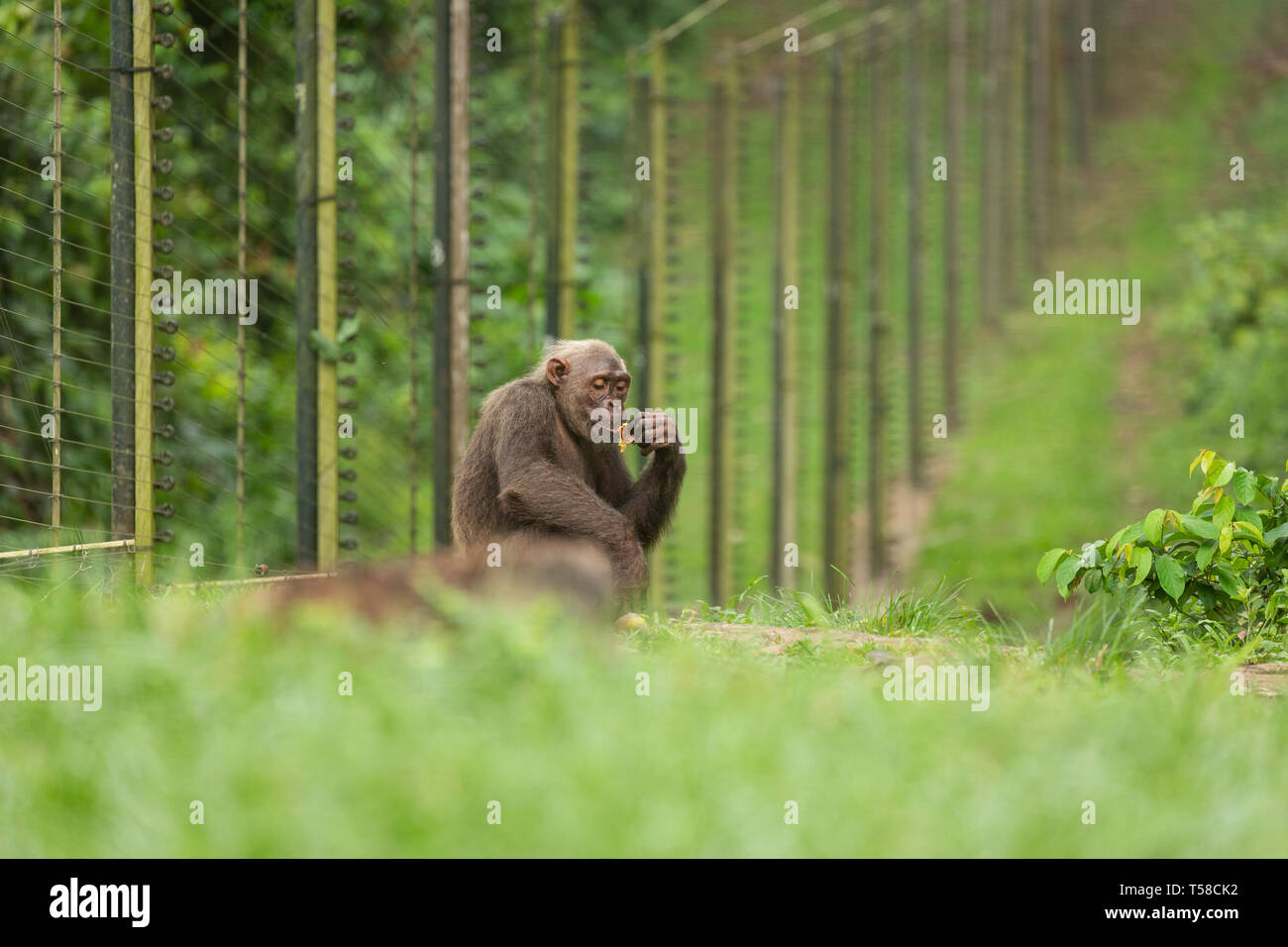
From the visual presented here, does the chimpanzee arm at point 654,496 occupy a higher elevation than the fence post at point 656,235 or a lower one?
lower

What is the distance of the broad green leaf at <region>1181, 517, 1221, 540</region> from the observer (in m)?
7.39

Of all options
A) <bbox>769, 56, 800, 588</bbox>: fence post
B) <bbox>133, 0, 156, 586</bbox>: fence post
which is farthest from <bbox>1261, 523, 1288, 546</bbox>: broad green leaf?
<bbox>769, 56, 800, 588</bbox>: fence post

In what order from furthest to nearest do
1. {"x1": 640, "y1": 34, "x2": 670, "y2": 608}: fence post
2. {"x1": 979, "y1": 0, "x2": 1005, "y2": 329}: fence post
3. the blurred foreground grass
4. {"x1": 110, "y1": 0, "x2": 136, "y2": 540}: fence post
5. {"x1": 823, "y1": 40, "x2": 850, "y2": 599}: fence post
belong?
1. {"x1": 979, "y1": 0, "x2": 1005, "y2": 329}: fence post
2. {"x1": 823, "y1": 40, "x2": 850, "y2": 599}: fence post
3. {"x1": 640, "y1": 34, "x2": 670, "y2": 608}: fence post
4. {"x1": 110, "y1": 0, "x2": 136, "y2": 540}: fence post
5. the blurred foreground grass

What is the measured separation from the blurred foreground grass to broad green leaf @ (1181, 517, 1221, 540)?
2.13 m

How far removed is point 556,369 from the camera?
8.67 metres

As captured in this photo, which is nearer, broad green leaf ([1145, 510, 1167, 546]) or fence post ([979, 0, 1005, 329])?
broad green leaf ([1145, 510, 1167, 546])

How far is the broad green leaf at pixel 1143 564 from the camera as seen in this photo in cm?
736

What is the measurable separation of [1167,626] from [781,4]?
3146 cm

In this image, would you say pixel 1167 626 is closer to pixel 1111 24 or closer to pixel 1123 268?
pixel 1123 268

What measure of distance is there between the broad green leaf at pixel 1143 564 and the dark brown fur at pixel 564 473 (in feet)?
7.97

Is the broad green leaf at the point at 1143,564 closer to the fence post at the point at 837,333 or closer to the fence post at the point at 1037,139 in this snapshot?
the fence post at the point at 837,333

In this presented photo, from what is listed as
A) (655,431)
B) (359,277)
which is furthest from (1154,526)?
(359,277)

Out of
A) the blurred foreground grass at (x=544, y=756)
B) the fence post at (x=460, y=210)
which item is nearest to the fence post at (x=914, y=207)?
the fence post at (x=460, y=210)

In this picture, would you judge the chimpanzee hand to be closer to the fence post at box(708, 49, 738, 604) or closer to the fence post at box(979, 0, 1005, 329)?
the fence post at box(708, 49, 738, 604)
